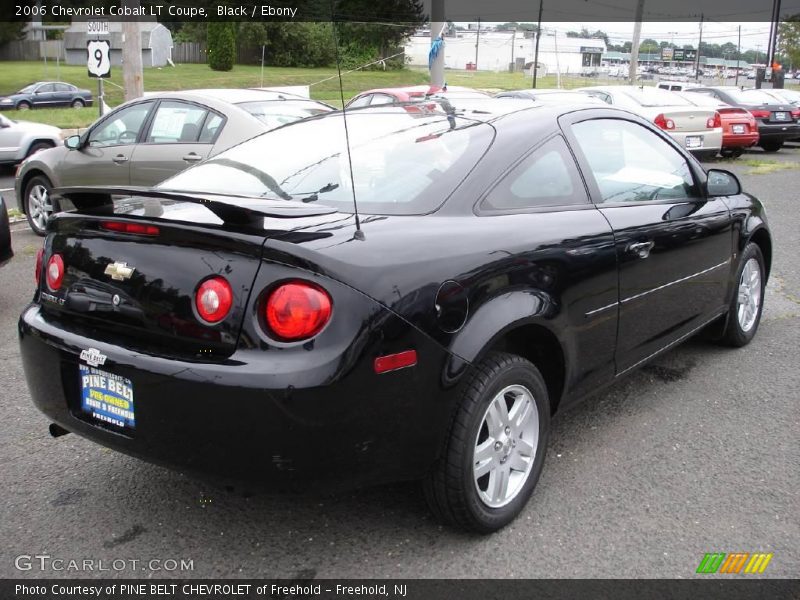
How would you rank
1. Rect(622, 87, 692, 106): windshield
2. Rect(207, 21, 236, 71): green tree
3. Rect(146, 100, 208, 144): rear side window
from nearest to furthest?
Rect(146, 100, 208, 144): rear side window → Rect(622, 87, 692, 106): windshield → Rect(207, 21, 236, 71): green tree

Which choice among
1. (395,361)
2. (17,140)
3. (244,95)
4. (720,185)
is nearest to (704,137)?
(244,95)

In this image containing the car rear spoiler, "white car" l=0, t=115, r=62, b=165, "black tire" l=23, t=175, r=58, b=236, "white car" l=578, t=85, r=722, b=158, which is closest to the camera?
the car rear spoiler

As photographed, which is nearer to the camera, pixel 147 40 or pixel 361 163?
pixel 361 163

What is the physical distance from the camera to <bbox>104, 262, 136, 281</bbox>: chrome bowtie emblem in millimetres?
2733

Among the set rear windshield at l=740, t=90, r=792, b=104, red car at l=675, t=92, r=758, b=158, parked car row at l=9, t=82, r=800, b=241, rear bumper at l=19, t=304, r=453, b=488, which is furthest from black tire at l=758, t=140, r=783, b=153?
rear bumper at l=19, t=304, r=453, b=488

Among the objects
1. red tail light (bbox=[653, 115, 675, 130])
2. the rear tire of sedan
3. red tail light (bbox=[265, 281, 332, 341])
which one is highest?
red tail light (bbox=[265, 281, 332, 341])

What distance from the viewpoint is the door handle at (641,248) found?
3.62 m

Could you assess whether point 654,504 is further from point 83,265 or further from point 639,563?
point 83,265

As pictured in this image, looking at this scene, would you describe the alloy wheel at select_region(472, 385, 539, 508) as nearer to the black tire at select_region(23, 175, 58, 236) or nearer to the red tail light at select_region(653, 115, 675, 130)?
the black tire at select_region(23, 175, 58, 236)

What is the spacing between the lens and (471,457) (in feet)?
9.19

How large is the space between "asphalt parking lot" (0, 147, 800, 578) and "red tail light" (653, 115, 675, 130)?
11213 mm

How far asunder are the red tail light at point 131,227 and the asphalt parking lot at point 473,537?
0.91m

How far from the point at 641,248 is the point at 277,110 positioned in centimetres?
519

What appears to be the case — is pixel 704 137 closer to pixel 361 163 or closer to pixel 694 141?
pixel 694 141
